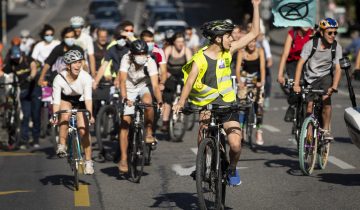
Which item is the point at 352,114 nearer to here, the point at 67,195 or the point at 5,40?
the point at 67,195

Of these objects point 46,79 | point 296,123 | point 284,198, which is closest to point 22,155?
point 46,79

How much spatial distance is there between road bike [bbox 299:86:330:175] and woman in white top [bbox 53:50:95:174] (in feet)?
8.01

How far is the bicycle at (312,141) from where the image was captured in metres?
12.6

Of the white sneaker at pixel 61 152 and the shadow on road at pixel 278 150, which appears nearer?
the white sneaker at pixel 61 152

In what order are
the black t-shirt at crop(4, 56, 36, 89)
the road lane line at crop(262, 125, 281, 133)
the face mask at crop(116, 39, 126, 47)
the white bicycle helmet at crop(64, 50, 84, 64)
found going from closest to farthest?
the white bicycle helmet at crop(64, 50, 84, 64)
the face mask at crop(116, 39, 126, 47)
the black t-shirt at crop(4, 56, 36, 89)
the road lane line at crop(262, 125, 281, 133)

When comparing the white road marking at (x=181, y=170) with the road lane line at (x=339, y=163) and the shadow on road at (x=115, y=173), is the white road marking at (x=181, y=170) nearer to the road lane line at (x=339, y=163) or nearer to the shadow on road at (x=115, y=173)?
the shadow on road at (x=115, y=173)

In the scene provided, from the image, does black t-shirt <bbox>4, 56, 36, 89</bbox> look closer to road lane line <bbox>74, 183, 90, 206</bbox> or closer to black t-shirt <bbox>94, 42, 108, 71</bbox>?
black t-shirt <bbox>94, 42, 108, 71</bbox>

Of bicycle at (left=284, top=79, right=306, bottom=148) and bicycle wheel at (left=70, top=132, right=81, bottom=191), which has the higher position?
bicycle at (left=284, top=79, right=306, bottom=148)

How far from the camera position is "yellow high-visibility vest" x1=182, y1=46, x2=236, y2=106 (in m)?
10.4

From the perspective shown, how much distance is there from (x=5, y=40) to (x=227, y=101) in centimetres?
5005

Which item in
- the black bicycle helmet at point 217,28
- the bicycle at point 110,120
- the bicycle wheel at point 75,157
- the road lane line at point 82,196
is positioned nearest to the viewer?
the black bicycle helmet at point 217,28

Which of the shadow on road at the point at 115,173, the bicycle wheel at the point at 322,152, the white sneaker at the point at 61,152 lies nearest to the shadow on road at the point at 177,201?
the white sneaker at the point at 61,152

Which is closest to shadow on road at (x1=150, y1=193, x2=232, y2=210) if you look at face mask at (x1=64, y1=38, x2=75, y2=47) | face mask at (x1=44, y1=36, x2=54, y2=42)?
face mask at (x1=64, y1=38, x2=75, y2=47)

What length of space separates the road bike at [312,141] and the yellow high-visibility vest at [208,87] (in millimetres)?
2289
